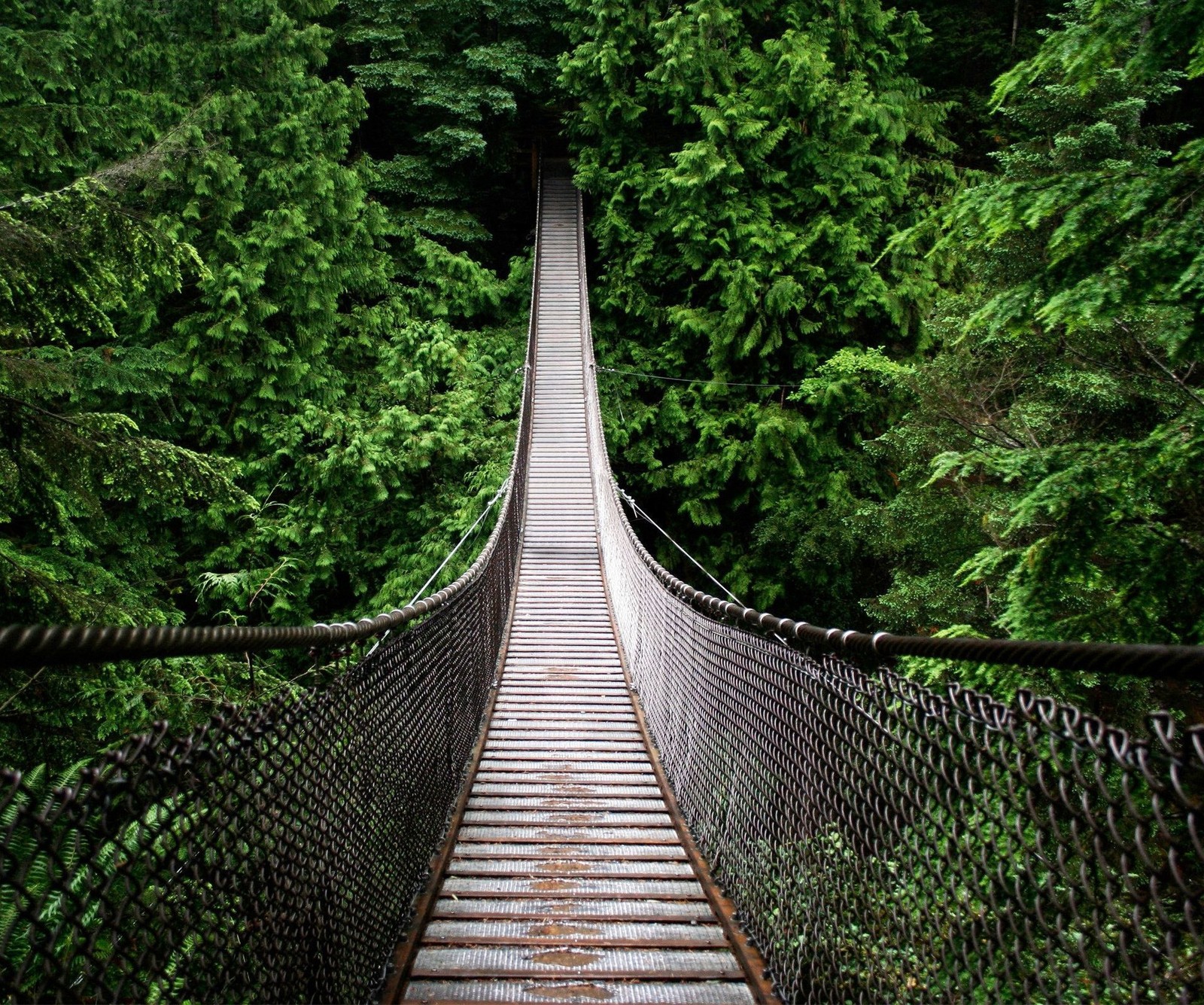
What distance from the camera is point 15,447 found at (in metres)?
3.59

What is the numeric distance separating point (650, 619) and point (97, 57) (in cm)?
889

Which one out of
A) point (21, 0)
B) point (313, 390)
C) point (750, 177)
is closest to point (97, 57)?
point (21, 0)

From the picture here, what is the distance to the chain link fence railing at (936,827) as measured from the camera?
92 cm

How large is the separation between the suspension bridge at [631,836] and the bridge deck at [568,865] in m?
0.01

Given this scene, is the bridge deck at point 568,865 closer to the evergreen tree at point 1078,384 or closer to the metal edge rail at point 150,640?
the metal edge rail at point 150,640

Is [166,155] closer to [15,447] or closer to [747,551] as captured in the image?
[15,447]

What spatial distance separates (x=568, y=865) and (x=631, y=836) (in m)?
0.36

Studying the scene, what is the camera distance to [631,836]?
3.04m

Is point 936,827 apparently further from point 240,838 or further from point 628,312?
point 628,312

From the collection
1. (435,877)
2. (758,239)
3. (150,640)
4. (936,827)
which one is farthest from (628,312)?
(150,640)

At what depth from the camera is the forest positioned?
3.52 metres

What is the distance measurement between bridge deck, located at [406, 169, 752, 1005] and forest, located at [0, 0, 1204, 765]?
6.08ft

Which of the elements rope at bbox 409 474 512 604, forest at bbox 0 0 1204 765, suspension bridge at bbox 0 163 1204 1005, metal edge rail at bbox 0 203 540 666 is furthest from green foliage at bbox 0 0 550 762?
Result: metal edge rail at bbox 0 203 540 666

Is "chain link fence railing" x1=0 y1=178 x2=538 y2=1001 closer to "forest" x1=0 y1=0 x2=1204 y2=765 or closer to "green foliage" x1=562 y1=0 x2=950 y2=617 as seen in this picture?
"forest" x1=0 y1=0 x2=1204 y2=765
